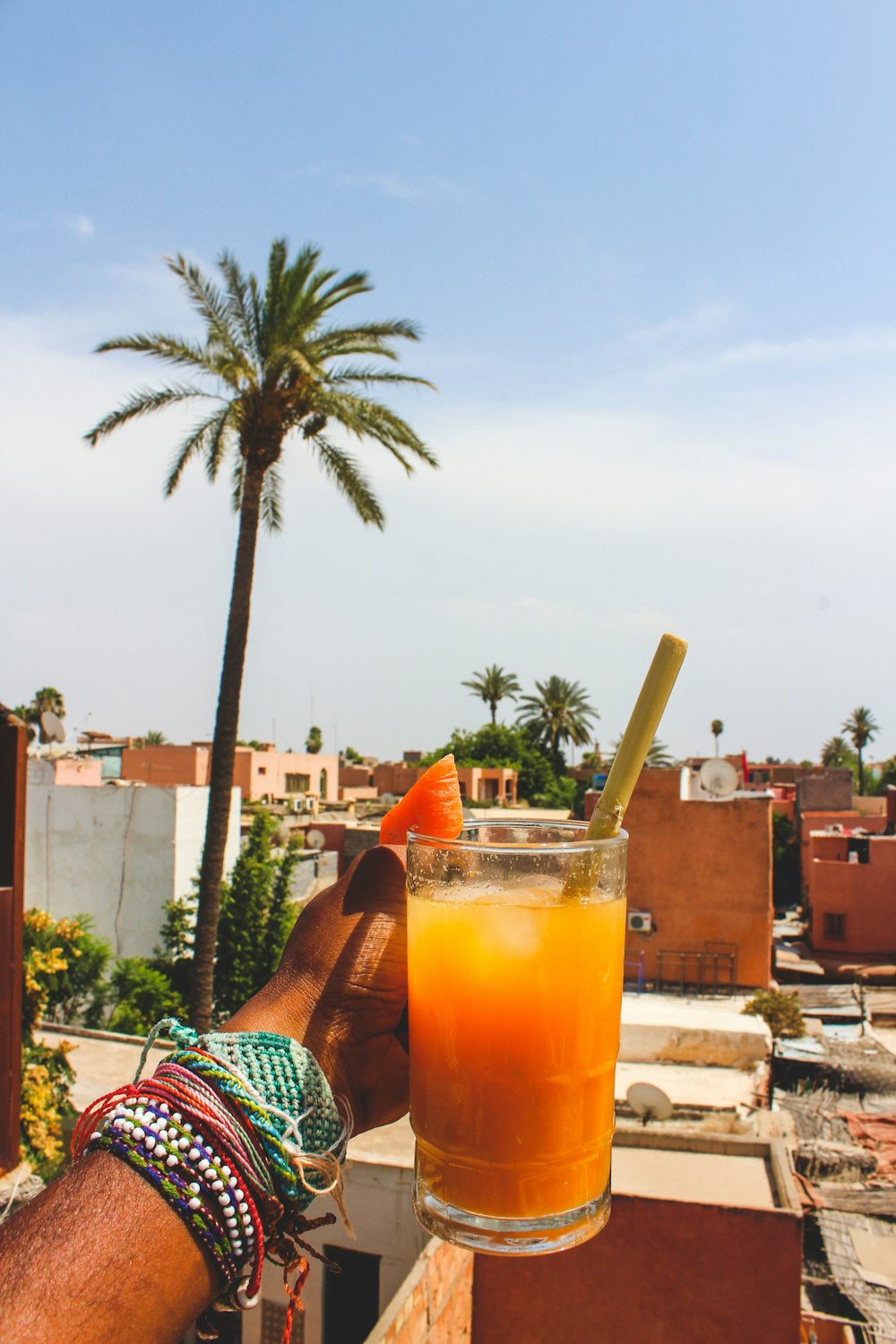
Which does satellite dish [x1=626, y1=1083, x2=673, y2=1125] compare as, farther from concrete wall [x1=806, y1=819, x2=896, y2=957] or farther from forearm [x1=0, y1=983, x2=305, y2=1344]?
concrete wall [x1=806, y1=819, x2=896, y2=957]

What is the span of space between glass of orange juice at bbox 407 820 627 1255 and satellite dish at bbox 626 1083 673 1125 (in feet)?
39.0

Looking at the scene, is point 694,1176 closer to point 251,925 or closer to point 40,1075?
point 40,1075

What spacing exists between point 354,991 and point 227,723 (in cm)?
1109

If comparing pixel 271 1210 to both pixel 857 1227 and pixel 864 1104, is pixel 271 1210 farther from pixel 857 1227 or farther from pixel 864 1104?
pixel 864 1104

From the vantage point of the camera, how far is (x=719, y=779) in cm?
2234

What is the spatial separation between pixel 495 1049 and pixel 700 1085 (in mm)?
15649

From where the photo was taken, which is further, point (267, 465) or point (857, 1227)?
point (857, 1227)

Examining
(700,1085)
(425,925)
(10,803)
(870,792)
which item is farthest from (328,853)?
(870,792)

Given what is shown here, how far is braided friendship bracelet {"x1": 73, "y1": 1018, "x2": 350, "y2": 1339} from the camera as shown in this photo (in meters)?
1.12

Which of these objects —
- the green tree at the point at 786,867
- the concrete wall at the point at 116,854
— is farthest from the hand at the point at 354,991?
the green tree at the point at 786,867

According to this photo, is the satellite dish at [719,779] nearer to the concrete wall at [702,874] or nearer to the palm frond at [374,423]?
the concrete wall at [702,874]

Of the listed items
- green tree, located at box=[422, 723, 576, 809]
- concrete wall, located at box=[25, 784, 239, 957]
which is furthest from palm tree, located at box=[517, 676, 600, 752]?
concrete wall, located at box=[25, 784, 239, 957]

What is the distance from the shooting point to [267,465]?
12.4 metres

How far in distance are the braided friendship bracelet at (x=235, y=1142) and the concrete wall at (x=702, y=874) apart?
21.8m
